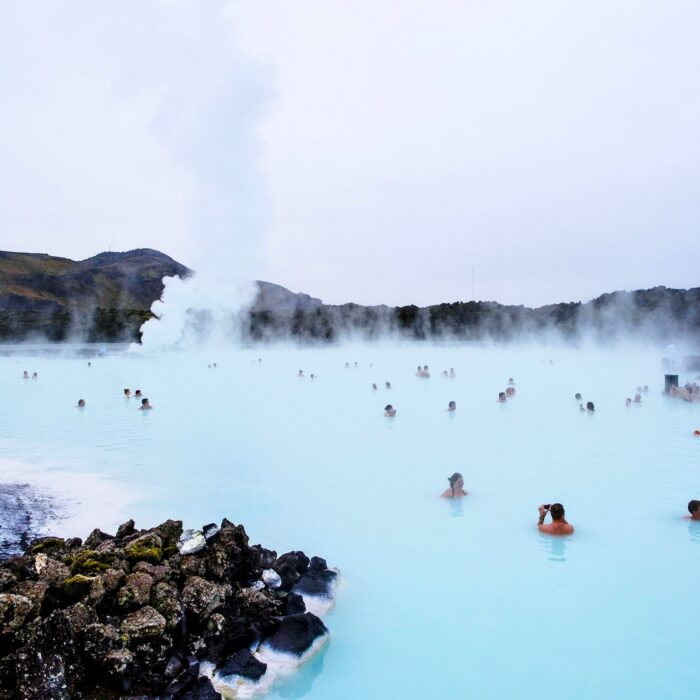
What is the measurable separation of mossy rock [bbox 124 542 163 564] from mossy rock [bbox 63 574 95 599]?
61 cm

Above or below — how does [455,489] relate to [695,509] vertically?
below

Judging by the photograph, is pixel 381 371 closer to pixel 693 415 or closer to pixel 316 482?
pixel 693 415

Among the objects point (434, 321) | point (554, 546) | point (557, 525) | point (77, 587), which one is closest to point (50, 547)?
point (77, 587)

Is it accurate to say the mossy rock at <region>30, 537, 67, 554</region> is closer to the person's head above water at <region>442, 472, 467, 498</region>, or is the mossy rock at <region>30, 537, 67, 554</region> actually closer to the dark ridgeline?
the person's head above water at <region>442, 472, 467, 498</region>

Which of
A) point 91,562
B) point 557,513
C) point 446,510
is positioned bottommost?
point 446,510

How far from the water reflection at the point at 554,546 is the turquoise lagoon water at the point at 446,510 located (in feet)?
0.08

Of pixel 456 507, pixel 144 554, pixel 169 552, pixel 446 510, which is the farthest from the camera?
pixel 456 507

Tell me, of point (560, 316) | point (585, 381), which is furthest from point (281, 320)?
point (585, 381)

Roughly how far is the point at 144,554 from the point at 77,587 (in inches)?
27.9

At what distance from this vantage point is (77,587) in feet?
12.9

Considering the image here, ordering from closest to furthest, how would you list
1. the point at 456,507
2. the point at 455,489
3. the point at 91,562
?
the point at 91,562, the point at 456,507, the point at 455,489

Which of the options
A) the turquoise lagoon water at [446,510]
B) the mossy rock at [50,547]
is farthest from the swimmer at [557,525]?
the mossy rock at [50,547]

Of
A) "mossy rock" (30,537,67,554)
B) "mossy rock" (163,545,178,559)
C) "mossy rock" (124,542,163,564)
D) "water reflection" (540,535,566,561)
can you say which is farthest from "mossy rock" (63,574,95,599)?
"water reflection" (540,535,566,561)

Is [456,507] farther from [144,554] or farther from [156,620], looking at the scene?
[156,620]
